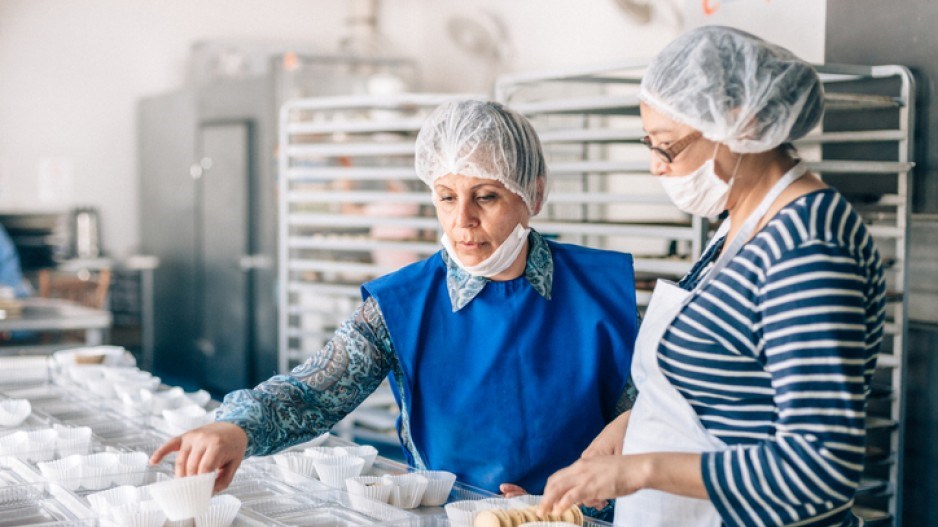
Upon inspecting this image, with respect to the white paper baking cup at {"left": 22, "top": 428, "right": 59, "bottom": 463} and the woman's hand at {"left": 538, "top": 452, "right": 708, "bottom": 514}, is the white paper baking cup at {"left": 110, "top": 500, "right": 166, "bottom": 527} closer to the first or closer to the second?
the white paper baking cup at {"left": 22, "top": 428, "right": 59, "bottom": 463}

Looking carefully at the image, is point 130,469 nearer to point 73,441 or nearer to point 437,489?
point 73,441

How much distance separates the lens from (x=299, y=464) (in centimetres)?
201

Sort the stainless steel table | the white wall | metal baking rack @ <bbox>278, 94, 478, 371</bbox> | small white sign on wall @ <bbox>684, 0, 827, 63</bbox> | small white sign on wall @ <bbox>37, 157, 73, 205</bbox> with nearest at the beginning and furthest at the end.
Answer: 1. small white sign on wall @ <bbox>684, 0, 827, 63</bbox>
2. metal baking rack @ <bbox>278, 94, 478, 371</bbox>
3. the stainless steel table
4. the white wall
5. small white sign on wall @ <bbox>37, 157, 73, 205</bbox>

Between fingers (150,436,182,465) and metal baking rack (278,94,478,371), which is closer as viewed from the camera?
fingers (150,436,182,465)

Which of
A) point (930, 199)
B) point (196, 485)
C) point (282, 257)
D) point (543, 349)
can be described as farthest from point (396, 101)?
point (196, 485)

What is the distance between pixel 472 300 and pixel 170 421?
0.78 meters

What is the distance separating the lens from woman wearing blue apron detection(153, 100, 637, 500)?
2.16 metres

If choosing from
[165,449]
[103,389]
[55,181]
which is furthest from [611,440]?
[55,181]

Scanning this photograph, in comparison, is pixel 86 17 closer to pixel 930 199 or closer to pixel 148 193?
pixel 148 193

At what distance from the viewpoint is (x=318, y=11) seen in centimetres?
937

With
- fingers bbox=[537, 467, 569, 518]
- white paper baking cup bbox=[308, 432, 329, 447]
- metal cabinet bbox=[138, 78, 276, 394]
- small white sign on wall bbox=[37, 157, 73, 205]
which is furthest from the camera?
small white sign on wall bbox=[37, 157, 73, 205]

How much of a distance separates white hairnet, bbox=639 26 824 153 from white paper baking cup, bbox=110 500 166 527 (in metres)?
1.08

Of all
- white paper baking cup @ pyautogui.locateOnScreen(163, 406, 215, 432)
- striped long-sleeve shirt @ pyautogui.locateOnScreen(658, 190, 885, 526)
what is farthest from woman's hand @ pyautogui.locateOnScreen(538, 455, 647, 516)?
white paper baking cup @ pyautogui.locateOnScreen(163, 406, 215, 432)

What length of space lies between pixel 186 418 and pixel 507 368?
2.56ft
